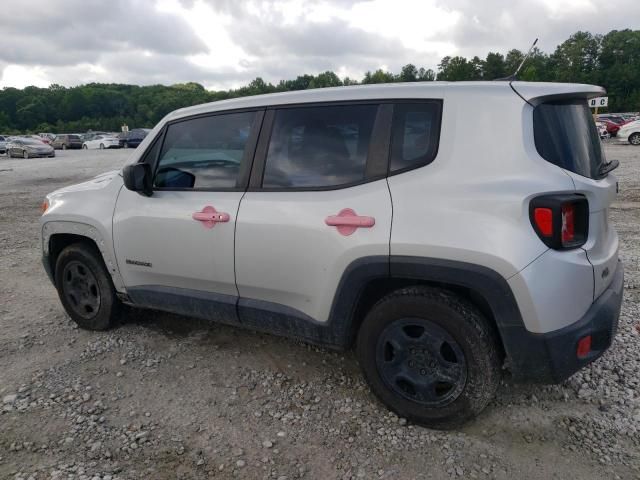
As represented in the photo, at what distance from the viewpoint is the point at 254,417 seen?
2973 millimetres

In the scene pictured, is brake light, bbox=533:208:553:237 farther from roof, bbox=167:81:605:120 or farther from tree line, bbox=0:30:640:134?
tree line, bbox=0:30:640:134

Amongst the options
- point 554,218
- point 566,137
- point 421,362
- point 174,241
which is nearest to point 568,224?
point 554,218

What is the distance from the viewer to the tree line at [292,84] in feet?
255

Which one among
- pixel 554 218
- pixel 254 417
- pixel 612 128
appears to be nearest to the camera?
pixel 554 218

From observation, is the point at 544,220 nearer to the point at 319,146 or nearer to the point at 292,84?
the point at 319,146

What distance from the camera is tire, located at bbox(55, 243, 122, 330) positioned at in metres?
4.03

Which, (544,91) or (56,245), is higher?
(544,91)

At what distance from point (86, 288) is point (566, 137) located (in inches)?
146

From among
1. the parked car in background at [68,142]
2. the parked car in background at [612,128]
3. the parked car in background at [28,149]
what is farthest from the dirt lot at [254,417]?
the parked car in background at [68,142]

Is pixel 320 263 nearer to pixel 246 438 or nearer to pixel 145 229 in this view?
pixel 246 438

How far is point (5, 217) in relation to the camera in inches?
389

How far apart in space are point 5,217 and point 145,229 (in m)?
8.05

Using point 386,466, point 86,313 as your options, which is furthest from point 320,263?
point 86,313

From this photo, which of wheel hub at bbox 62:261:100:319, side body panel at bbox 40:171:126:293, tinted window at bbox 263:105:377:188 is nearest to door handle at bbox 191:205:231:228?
tinted window at bbox 263:105:377:188
